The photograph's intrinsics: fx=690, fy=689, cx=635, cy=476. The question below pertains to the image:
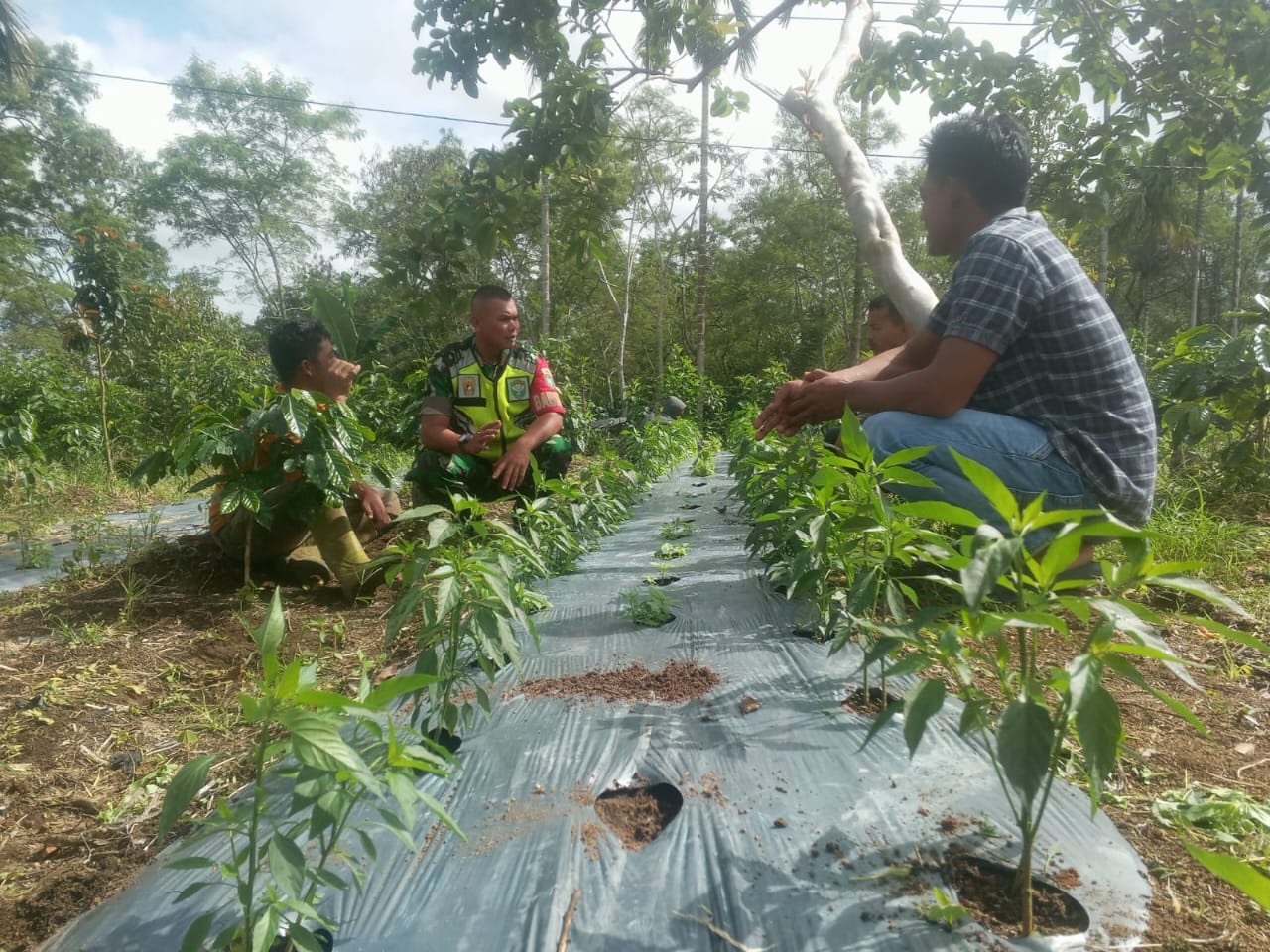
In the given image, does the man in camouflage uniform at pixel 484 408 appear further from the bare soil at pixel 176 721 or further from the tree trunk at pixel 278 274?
the tree trunk at pixel 278 274

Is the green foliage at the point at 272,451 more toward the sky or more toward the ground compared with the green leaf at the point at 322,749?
more toward the sky

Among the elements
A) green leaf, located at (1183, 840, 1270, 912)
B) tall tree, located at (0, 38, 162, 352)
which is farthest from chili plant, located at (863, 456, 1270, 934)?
tall tree, located at (0, 38, 162, 352)

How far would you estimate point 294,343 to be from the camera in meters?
3.17

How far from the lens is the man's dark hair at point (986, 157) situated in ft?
6.72

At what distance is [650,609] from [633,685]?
0.58m

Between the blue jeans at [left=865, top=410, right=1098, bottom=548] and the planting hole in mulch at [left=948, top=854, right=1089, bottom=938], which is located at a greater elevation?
the blue jeans at [left=865, top=410, right=1098, bottom=548]

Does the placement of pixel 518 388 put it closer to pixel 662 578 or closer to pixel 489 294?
pixel 489 294

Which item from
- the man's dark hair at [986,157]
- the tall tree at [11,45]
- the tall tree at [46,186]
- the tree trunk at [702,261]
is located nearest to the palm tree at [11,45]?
the tall tree at [11,45]

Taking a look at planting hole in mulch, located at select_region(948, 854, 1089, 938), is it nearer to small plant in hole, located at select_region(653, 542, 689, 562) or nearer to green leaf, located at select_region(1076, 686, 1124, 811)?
green leaf, located at select_region(1076, 686, 1124, 811)

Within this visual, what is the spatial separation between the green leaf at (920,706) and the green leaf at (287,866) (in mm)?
743

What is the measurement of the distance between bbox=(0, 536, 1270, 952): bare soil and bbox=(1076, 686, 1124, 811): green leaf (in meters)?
0.30

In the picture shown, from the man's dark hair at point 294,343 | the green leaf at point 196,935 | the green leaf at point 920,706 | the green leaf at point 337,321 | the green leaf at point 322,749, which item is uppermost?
the green leaf at point 337,321

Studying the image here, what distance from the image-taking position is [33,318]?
22.3 metres

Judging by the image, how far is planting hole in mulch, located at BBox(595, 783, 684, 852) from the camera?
1303 mm
